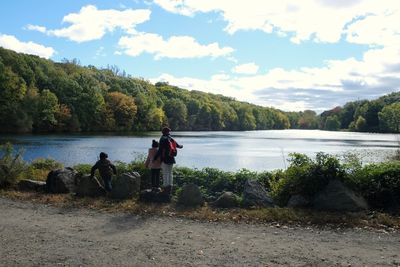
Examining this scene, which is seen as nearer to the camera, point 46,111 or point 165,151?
point 165,151

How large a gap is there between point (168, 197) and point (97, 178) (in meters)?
3.26

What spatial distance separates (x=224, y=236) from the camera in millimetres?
8516

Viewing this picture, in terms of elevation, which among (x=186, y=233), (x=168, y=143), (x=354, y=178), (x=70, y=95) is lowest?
(x=186, y=233)

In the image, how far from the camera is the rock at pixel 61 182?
13.2 metres

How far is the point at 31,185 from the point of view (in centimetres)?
1377

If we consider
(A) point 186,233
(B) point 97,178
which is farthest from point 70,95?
(A) point 186,233

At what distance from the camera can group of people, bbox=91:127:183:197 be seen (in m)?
12.0

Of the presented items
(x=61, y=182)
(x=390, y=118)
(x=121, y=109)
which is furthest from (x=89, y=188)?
(x=390, y=118)

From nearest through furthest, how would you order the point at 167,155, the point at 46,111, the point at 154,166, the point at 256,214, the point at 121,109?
the point at 256,214 < the point at 167,155 < the point at 154,166 < the point at 46,111 < the point at 121,109

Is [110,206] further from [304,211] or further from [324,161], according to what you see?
[324,161]

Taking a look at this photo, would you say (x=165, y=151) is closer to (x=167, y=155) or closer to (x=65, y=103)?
(x=167, y=155)

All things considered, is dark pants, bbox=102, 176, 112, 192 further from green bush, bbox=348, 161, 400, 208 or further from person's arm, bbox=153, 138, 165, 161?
green bush, bbox=348, 161, 400, 208

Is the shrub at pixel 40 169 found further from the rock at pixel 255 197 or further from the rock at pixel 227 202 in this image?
the rock at pixel 255 197

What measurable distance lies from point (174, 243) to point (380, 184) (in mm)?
5783
